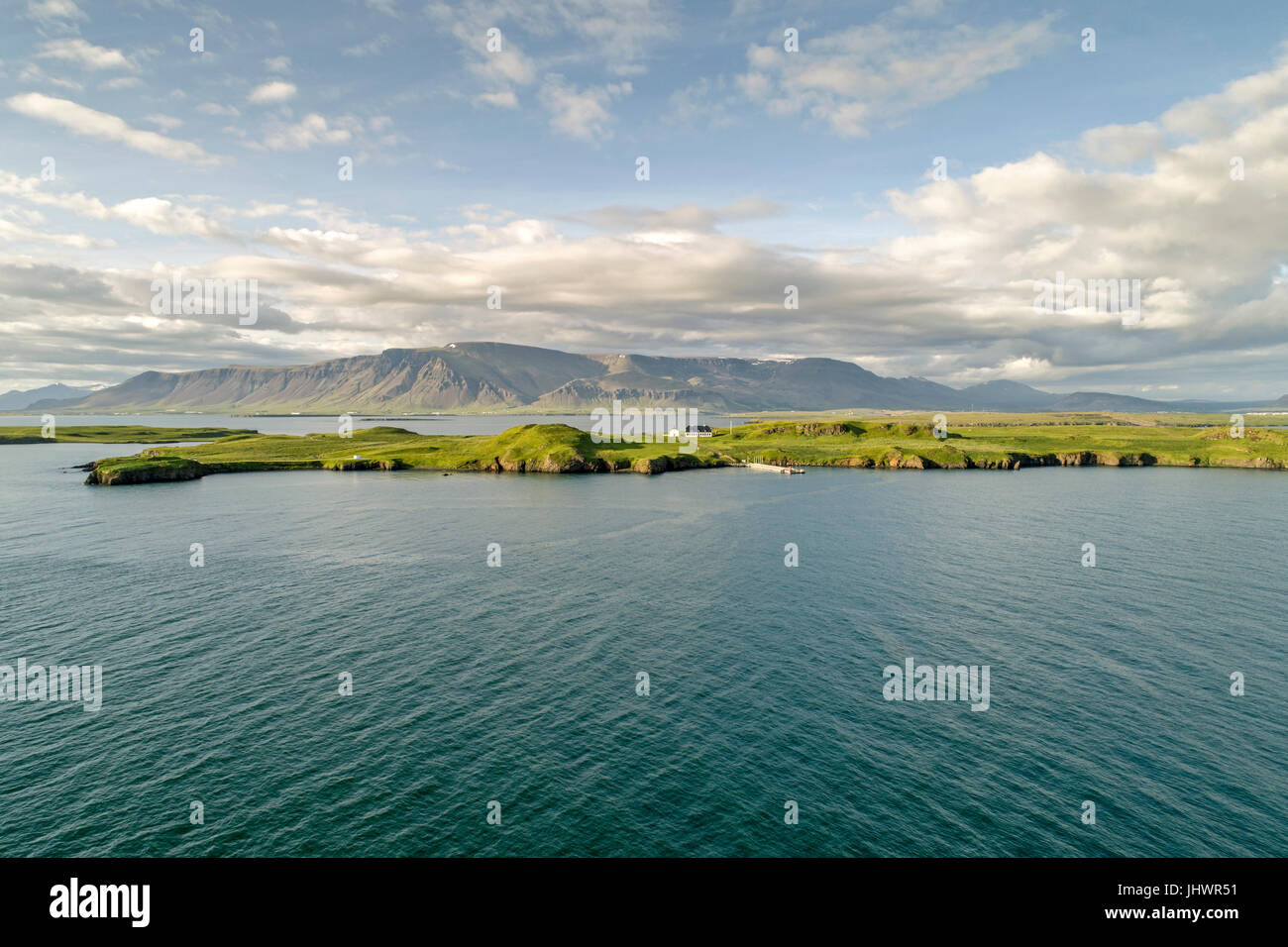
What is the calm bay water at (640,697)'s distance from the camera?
33.1 meters

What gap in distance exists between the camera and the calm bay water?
3306 cm

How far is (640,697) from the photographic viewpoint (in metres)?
47.9

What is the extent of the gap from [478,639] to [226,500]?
117 metres

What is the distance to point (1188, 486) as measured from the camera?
551ft

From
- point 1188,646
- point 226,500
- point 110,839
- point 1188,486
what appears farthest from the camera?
point 1188,486

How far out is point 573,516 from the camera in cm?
12719

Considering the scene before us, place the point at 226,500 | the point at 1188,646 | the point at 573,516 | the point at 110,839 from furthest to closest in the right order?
the point at 226,500 < the point at 573,516 < the point at 1188,646 < the point at 110,839

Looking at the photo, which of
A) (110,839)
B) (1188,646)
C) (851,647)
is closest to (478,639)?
(110,839)
